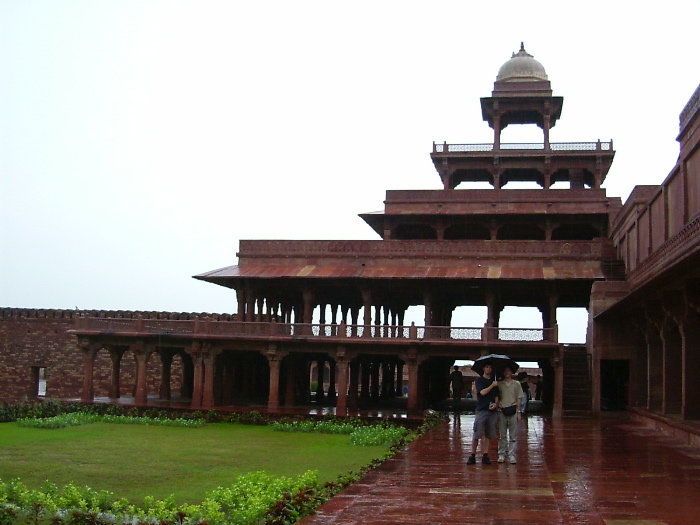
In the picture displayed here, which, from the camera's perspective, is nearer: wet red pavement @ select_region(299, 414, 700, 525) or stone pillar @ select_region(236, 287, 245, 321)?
wet red pavement @ select_region(299, 414, 700, 525)

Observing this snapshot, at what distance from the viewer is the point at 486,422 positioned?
42.7 ft

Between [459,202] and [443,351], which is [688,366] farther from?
[459,202]

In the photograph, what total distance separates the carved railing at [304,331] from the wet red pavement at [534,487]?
33.6 feet

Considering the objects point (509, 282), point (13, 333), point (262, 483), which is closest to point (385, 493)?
point (262, 483)

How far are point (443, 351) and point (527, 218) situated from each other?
8948 millimetres

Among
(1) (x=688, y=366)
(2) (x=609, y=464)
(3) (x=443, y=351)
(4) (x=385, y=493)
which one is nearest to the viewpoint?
(4) (x=385, y=493)

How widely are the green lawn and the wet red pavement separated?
308cm

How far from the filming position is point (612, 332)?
1013 inches

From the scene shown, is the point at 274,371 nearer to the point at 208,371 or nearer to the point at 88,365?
the point at 208,371

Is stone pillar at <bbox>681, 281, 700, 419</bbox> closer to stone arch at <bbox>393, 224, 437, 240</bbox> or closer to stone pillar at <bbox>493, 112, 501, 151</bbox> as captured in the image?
stone arch at <bbox>393, 224, 437, 240</bbox>

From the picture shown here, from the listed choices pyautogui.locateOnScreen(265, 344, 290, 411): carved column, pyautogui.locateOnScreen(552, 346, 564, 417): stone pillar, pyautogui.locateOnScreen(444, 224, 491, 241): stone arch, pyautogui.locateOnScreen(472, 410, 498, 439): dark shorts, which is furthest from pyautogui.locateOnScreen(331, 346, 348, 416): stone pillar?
pyautogui.locateOnScreen(472, 410, 498, 439): dark shorts

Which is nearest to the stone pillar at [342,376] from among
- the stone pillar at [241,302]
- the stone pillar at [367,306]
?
the stone pillar at [367,306]

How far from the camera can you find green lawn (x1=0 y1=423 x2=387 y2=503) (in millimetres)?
15086

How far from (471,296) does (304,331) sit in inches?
320
